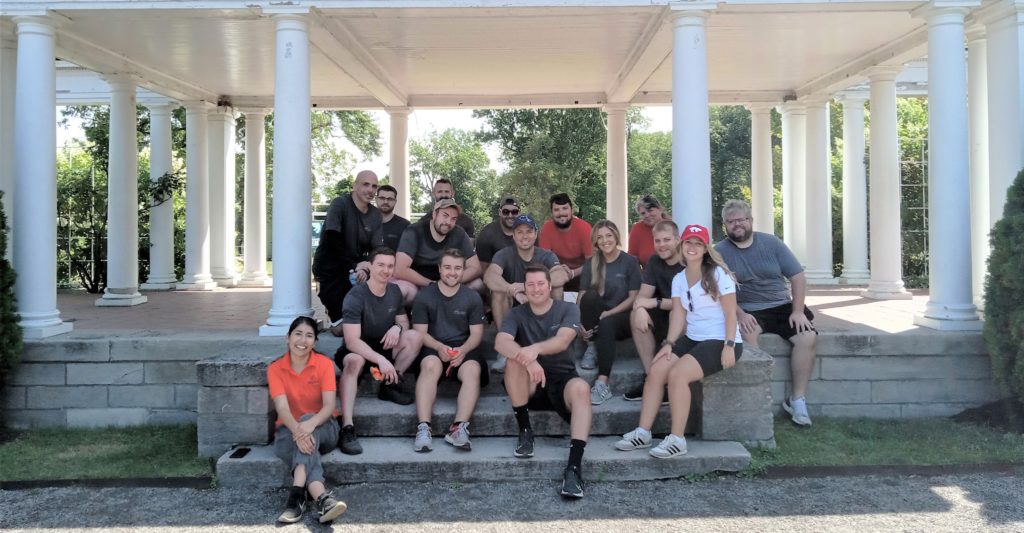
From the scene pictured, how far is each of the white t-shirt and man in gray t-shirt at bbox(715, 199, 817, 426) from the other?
30.8 inches

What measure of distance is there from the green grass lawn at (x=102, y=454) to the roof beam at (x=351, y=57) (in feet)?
10.7

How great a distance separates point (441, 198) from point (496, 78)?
354 centimetres

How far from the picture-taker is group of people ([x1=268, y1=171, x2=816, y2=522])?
3852mm

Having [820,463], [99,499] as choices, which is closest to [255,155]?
[99,499]

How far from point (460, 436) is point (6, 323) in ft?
11.1

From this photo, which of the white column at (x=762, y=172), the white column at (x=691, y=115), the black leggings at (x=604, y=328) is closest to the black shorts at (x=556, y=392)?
the black leggings at (x=604, y=328)

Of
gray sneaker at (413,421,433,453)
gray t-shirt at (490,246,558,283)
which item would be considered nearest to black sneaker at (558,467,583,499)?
gray sneaker at (413,421,433,453)

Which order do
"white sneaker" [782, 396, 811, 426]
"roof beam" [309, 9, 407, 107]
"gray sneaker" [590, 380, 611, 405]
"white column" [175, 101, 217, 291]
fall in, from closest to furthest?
"gray sneaker" [590, 380, 611, 405] → "white sneaker" [782, 396, 811, 426] → "roof beam" [309, 9, 407, 107] → "white column" [175, 101, 217, 291]

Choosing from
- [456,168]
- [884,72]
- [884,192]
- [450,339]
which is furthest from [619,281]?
[456,168]

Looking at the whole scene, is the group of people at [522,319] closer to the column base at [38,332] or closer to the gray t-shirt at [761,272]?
the gray t-shirt at [761,272]

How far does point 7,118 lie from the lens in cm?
570

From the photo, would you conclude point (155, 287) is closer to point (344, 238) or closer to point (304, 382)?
point (344, 238)

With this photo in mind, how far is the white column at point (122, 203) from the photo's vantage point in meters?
7.79

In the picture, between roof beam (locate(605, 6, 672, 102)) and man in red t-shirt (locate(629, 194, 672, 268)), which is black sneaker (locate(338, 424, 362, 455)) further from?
roof beam (locate(605, 6, 672, 102))
